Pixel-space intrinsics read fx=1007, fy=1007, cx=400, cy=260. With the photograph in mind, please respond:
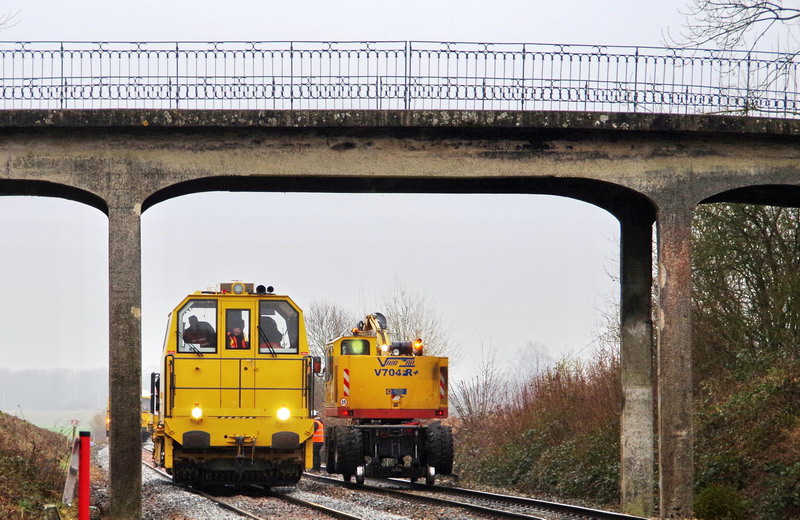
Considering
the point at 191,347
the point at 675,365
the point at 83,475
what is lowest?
the point at 83,475

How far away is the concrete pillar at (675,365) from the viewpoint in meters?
14.9

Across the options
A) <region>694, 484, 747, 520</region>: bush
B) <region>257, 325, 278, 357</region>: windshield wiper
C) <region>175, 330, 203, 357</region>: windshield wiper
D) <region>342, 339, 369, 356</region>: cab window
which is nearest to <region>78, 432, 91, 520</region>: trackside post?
<region>175, 330, 203, 357</region>: windshield wiper

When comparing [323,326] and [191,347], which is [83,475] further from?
[323,326]

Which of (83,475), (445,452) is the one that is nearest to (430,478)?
(445,452)

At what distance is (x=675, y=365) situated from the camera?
15102 mm

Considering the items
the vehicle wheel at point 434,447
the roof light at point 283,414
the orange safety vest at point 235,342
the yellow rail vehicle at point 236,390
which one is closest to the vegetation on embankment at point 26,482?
the yellow rail vehicle at point 236,390

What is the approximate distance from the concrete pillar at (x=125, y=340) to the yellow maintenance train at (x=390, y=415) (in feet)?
23.0

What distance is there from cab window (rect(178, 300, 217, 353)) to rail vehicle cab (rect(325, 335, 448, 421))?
5.08 metres

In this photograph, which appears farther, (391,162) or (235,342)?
(235,342)

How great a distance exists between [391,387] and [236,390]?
214 inches

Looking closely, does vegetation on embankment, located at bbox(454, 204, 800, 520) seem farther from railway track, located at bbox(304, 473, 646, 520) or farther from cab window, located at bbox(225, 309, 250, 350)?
cab window, located at bbox(225, 309, 250, 350)

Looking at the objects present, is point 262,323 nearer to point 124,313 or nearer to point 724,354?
point 124,313

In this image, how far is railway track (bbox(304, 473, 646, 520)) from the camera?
14531mm

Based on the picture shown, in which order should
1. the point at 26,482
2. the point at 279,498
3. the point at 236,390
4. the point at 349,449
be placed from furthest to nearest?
1. the point at 349,449
2. the point at 279,498
3. the point at 236,390
4. the point at 26,482
